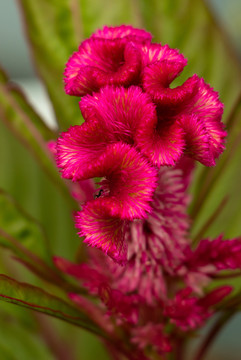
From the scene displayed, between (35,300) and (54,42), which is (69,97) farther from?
(35,300)

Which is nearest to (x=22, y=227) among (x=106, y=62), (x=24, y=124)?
(x=24, y=124)

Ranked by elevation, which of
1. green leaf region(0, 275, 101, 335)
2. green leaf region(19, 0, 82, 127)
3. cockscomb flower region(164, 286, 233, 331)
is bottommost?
cockscomb flower region(164, 286, 233, 331)

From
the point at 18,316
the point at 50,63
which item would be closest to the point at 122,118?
the point at 50,63

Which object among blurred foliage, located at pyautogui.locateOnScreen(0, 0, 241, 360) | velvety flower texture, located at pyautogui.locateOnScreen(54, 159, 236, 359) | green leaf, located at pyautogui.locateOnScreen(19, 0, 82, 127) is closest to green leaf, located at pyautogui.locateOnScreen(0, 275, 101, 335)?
velvety flower texture, located at pyautogui.locateOnScreen(54, 159, 236, 359)

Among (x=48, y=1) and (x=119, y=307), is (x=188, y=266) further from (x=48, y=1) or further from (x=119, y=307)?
(x=48, y=1)

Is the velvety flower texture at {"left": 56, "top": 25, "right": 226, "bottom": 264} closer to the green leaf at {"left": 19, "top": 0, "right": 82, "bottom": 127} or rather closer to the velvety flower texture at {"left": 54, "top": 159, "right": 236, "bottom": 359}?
the velvety flower texture at {"left": 54, "top": 159, "right": 236, "bottom": 359}

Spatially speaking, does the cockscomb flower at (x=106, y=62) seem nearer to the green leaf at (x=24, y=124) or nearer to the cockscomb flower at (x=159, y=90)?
the cockscomb flower at (x=159, y=90)
